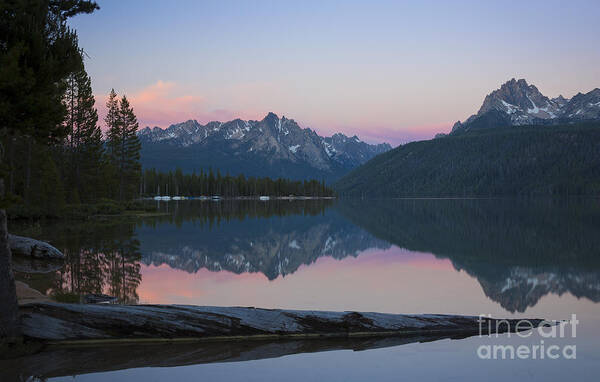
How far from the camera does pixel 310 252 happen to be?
127 feet

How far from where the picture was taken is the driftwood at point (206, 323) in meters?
12.9

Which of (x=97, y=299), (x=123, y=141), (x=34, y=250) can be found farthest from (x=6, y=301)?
(x=123, y=141)

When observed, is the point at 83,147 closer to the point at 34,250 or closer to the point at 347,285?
the point at 34,250

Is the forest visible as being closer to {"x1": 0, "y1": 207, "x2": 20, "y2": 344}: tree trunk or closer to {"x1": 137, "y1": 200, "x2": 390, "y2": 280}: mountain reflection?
{"x1": 0, "y1": 207, "x2": 20, "y2": 344}: tree trunk

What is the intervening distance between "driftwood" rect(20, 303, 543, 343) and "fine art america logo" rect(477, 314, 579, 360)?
19cm

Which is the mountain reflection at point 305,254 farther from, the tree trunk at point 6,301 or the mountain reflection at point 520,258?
→ the tree trunk at point 6,301

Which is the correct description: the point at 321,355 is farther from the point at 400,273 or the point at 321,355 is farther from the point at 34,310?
the point at 400,273

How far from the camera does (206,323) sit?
1355 cm

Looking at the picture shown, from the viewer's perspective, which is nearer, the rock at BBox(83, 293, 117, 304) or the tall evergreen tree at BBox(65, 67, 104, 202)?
the rock at BBox(83, 293, 117, 304)

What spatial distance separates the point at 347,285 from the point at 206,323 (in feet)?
39.9

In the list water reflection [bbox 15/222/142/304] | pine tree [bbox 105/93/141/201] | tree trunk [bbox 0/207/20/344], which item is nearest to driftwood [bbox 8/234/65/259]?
water reflection [bbox 15/222/142/304]

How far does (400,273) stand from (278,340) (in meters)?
15.6

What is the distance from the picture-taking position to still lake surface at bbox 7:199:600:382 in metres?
11.6

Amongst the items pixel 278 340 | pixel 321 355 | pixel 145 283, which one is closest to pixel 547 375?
pixel 321 355
